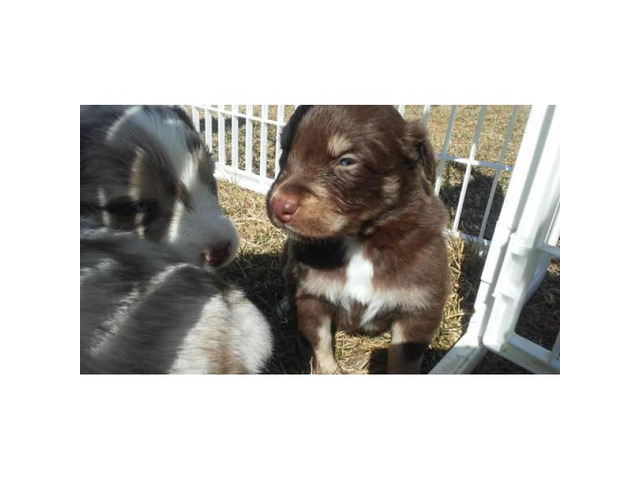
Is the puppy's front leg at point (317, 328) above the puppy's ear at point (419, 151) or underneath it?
underneath

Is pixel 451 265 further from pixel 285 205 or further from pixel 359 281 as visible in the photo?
pixel 285 205

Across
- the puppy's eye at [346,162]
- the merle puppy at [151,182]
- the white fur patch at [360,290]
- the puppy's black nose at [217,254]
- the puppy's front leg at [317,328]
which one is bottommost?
the puppy's front leg at [317,328]

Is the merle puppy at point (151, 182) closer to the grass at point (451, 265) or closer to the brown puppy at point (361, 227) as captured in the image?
the grass at point (451, 265)

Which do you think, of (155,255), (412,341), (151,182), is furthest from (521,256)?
(151,182)

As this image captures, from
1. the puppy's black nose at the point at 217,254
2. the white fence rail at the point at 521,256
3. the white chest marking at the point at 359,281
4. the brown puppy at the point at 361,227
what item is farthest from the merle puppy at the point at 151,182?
the white fence rail at the point at 521,256

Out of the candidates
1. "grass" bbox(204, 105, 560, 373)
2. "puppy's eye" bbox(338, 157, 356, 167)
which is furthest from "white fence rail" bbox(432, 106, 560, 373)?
"puppy's eye" bbox(338, 157, 356, 167)
